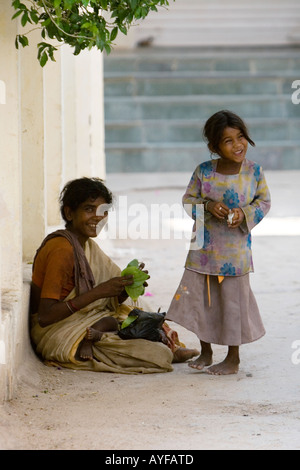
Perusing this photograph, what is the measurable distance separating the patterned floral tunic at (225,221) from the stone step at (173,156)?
39.7 feet

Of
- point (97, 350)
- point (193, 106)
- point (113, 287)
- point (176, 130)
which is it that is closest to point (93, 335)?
point (97, 350)

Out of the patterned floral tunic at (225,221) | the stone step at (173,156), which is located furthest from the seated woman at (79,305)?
the stone step at (173,156)

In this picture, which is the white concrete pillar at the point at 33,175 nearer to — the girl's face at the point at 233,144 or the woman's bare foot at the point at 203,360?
the woman's bare foot at the point at 203,360

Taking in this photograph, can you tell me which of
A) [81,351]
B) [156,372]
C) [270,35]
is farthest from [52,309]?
[270,35]

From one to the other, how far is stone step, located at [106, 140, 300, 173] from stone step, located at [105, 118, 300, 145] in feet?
1.12

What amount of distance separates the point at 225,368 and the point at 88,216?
1.10m

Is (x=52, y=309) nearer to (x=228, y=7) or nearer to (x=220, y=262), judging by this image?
(x=220, y=262)

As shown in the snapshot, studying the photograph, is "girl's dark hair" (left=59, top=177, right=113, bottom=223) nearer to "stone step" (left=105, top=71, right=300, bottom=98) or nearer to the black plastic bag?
the black plastic bag

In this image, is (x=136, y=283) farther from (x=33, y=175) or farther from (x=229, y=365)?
(x=33, y=175)

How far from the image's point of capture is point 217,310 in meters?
4.90

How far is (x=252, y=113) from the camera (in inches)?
704

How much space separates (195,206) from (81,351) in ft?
3.24

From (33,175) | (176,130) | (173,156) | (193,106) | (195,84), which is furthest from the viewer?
(195,84)

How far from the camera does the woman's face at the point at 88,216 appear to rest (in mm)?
4961
